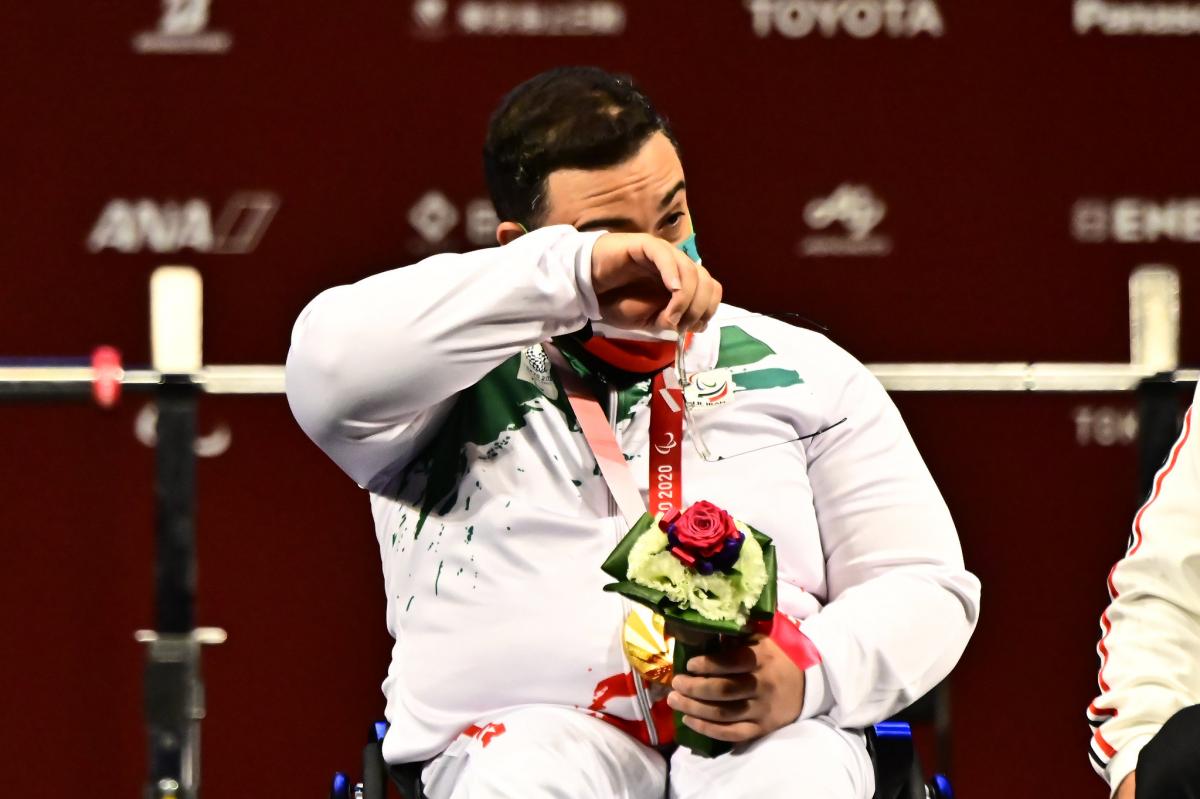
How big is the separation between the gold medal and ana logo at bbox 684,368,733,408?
29cm

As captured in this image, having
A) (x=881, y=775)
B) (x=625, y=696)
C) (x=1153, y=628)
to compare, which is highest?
(x=1153, y=628)

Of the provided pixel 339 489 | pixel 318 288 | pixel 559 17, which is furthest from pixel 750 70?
pixel 339 489

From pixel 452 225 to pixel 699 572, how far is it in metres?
1.58

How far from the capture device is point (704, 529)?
159cm

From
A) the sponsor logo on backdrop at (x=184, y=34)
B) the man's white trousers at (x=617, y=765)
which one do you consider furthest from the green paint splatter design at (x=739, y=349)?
the sponsor logo on backdrop at (x=184, y=34)

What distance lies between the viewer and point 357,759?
3080 millimetres

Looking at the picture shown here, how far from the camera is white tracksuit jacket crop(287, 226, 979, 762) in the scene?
174 centimetres

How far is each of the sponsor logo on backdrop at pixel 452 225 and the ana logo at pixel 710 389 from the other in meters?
1.18

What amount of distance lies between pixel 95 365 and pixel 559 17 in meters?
1.24

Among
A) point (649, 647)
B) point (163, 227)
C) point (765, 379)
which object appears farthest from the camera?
point (163, 227)

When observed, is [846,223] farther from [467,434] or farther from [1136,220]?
[467,434]

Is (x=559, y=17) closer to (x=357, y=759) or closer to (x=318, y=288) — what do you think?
(x=318, y=288)

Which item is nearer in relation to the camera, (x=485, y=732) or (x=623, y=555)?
(x=623, y=555)

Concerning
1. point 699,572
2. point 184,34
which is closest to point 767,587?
point 699,572
